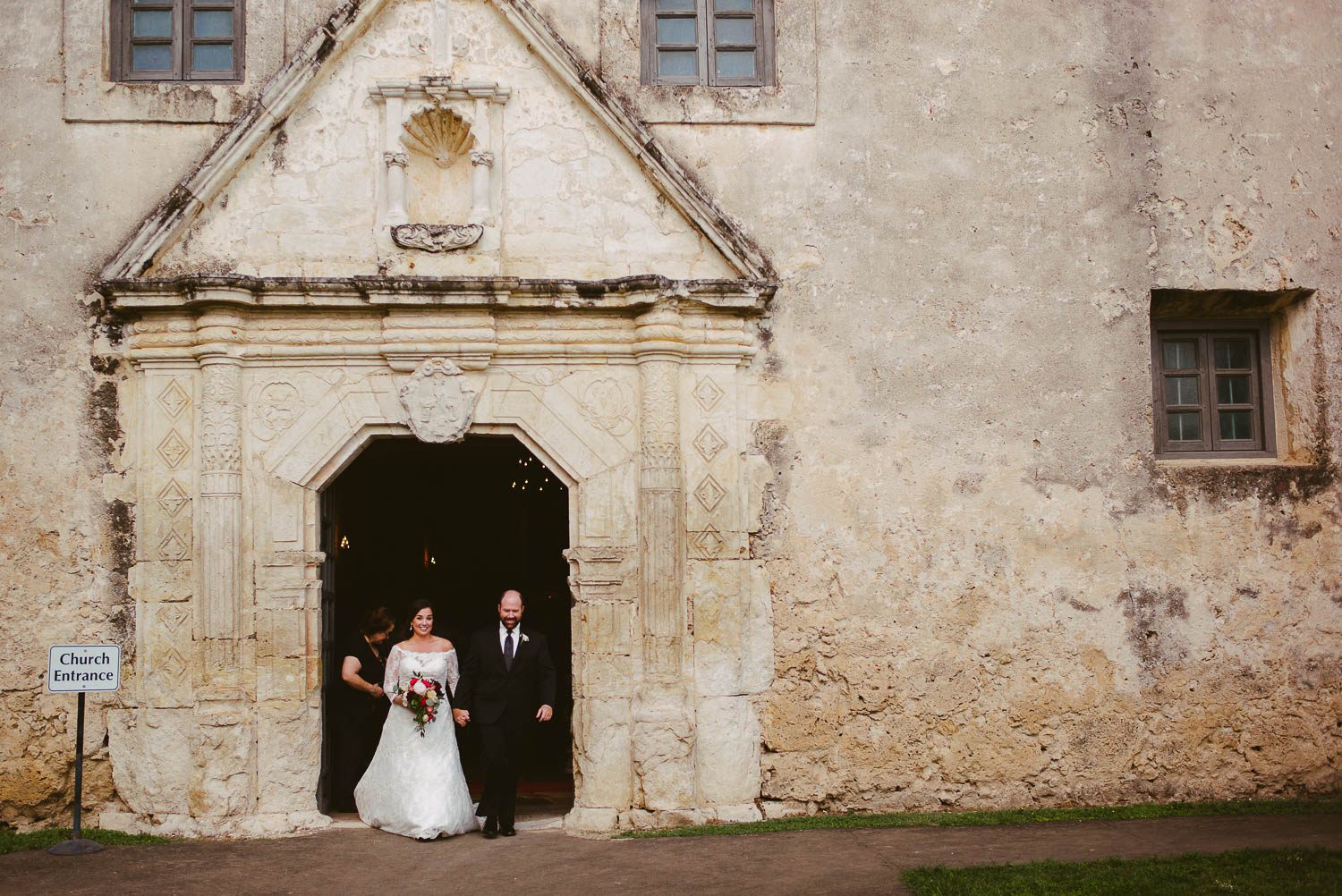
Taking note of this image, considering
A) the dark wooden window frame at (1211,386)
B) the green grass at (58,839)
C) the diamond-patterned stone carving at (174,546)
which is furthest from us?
the dark wooden window frame at (1211,386)

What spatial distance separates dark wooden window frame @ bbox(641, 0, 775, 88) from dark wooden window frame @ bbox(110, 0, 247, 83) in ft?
8.52

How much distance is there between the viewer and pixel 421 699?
720 cm

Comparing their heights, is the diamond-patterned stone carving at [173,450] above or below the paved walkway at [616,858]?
above

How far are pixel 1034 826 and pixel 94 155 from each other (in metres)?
7.10

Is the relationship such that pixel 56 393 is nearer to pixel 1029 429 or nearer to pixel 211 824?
pixel 211 824

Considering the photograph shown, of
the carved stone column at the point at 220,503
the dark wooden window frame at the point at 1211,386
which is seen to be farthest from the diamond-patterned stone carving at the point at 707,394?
the dark wooden window frame at the point at 1211,386

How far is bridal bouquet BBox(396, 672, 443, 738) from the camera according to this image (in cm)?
720

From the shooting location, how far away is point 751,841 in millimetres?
6840

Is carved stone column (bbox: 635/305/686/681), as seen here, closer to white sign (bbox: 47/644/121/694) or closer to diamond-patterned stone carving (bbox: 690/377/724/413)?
diamond-patterned stone carving (bbox: 690/377/724/413)

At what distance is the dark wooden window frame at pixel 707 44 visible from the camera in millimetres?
7914

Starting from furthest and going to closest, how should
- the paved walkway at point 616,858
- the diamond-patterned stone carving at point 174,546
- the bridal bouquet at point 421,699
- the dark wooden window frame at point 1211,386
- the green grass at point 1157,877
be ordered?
1. the dark wooden window frame at point 1211,386
2. the diamond-patterned stone carving at point 174,546
3. the bridal bouquet at point 421,699
4. the paved walkway at point 616,858
5. the green grass at point 1157,877

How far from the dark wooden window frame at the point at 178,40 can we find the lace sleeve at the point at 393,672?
3793mm

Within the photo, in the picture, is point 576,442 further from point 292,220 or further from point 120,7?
point 120,7

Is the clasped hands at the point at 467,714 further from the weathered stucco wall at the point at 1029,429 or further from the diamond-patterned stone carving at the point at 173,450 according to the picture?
the diamond-patterned stone carving at the point at 173,450
